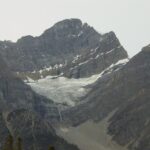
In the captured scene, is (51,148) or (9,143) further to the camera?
(9,143)

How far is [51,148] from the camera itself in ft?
233

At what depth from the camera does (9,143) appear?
8406 centimetres

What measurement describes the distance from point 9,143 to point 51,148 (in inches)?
580
